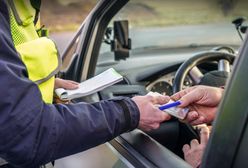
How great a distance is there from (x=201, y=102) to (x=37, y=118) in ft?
2.01

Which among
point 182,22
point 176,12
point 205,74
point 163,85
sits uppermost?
point 176,12

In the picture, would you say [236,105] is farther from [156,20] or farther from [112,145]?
[156,20]

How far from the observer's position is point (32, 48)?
143cm

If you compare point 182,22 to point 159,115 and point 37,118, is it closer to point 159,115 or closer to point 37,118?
point 159,115

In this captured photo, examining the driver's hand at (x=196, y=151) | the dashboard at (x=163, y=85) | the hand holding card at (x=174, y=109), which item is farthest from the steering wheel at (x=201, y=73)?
the hand holding card at (x=174, y=109)

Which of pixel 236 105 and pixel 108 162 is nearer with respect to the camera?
pixel 236 105

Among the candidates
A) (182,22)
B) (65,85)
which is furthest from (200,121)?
(182,22)

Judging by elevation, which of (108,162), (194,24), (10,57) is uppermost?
(10,57)

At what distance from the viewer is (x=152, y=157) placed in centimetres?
148

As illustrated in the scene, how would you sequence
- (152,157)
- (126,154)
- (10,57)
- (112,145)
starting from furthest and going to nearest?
(112,145), (126,154), (152,157), (10,57)

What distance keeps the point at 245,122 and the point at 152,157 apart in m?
0.57

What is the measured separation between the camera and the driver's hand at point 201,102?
156 cm

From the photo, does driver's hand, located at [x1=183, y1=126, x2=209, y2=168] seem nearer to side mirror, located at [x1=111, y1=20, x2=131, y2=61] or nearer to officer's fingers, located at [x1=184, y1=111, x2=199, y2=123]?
officer's fingers, located at [x1=184, y1=111, x2=199, y2=123]

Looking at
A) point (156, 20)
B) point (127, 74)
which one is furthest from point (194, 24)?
point (127, 74)
